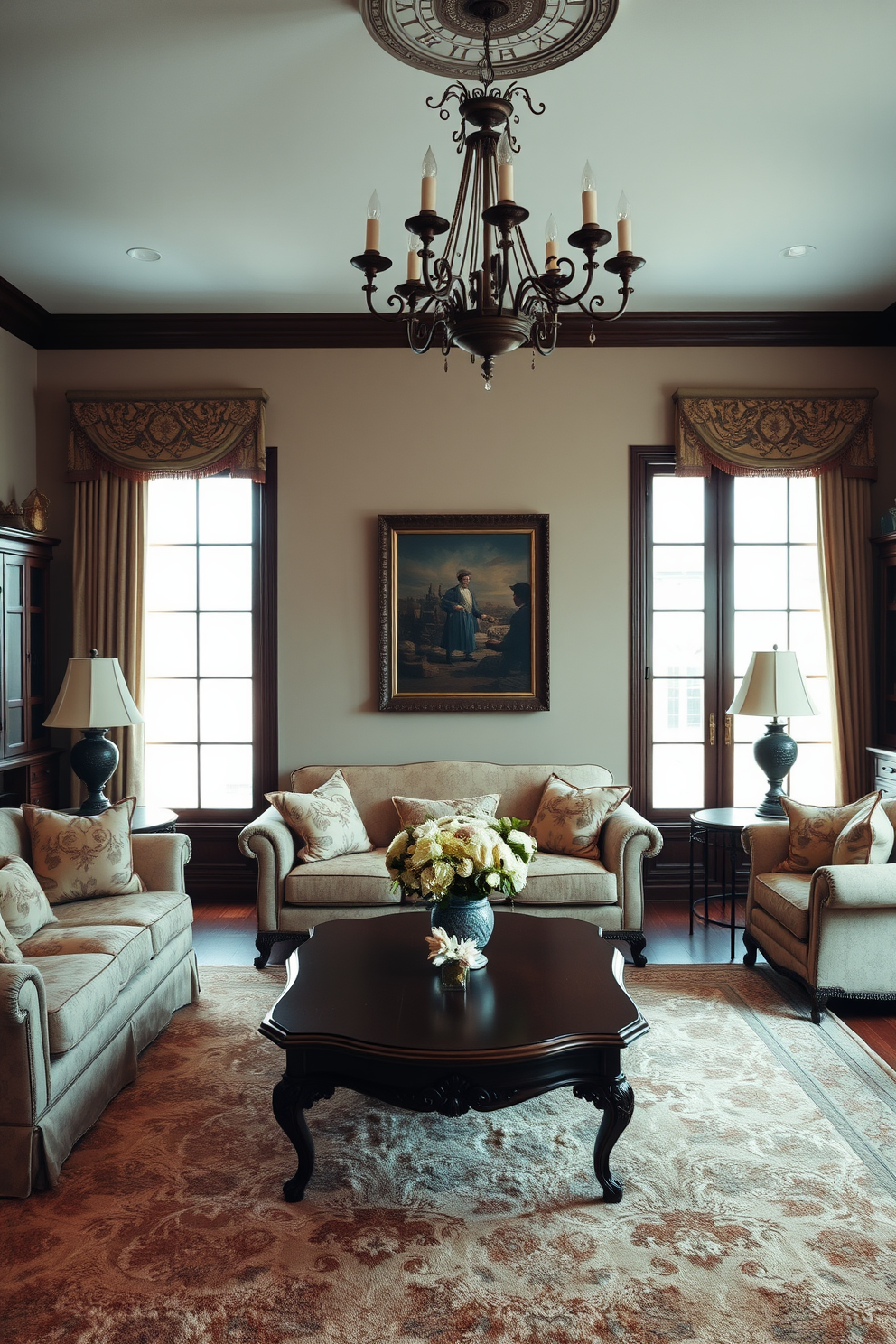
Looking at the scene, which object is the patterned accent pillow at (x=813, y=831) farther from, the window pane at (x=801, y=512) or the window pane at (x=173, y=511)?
the window pane at (x=173, y=511)

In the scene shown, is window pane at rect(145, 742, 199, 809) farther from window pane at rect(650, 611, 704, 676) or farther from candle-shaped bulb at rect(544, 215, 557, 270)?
candle-shaped bulb at rect(544, 215, 557, 270)

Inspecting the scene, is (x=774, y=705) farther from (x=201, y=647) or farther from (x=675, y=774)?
(x=201, y=647)

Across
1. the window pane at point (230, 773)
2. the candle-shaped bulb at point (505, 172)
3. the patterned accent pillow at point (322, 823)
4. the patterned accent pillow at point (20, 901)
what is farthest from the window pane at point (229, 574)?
the candle-shaped bulb at point (505, 172)

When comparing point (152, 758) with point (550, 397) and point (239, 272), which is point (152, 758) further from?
point (550, 397)

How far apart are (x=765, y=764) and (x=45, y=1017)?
379cm

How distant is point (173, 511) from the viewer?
584 cm

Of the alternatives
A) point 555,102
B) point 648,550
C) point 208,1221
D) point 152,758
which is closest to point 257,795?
point 152,758

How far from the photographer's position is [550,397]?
18.7ft

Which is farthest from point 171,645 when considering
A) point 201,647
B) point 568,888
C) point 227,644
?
point 568,888

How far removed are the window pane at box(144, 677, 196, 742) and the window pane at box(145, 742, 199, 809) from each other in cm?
7

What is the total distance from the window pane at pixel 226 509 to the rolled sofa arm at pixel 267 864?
2.06 meters

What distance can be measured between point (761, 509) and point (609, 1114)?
418 centimetres

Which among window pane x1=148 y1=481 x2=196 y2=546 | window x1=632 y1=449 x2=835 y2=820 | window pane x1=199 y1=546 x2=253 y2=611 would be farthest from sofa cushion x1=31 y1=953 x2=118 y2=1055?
window x1=632 y1=449 x2=835 y2=820

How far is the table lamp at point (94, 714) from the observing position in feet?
15.3
